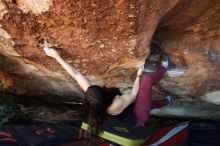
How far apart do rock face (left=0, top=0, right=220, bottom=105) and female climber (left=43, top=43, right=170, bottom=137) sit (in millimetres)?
181

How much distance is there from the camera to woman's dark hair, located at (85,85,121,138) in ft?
10.6

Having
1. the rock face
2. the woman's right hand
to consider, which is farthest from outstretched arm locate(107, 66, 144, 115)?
the woman's right hand

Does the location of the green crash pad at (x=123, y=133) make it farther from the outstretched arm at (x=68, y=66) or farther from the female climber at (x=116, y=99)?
the outstretched arm at (x=68, y=66)

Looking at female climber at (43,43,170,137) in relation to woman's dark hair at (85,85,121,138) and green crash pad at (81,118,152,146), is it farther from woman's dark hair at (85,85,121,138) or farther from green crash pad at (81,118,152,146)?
green crash pad at (81,118,152,146)

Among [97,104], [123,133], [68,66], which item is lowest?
[123,133]

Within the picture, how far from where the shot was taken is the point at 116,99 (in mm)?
3424

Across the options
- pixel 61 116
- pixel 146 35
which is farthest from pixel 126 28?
pixel 61 116

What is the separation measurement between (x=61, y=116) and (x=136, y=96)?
184 centimetres

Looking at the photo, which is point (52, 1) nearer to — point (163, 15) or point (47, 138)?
point (163, 15)

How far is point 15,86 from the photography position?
518 centimetres

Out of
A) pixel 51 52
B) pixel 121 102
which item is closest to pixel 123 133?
pixel 121 102

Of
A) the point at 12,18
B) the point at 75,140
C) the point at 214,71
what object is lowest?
the point at 75,140

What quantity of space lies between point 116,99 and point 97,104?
0.24 meters

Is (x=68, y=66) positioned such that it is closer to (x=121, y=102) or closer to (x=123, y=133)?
(x=121, y=102)
